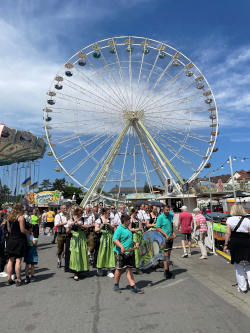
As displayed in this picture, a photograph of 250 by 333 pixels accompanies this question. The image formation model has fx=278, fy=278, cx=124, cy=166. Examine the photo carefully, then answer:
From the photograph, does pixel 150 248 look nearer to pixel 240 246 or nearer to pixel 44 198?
pixel 240 246

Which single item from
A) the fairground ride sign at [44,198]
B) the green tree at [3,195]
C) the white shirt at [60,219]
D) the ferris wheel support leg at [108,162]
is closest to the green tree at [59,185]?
the green tree at [3,195]

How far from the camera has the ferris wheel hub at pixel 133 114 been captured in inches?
1025

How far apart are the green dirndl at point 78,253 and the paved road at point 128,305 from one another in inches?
11.8

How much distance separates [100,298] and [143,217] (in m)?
5.40

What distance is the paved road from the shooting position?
3.60 metres

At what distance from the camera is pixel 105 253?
21.5 feet

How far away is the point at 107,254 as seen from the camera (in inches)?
259

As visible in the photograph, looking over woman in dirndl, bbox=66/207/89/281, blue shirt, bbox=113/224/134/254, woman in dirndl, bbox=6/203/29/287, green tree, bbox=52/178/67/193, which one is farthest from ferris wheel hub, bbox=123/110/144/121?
green tree, bbox=52/178/67/193

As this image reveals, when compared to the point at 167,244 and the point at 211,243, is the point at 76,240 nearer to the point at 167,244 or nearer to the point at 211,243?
the point at 167,244

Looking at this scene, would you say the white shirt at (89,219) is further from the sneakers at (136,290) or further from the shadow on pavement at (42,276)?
the sneakers at (136,290)

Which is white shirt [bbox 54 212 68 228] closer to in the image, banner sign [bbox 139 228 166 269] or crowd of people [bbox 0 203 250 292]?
crowd of people [bbox 0 203 250 292]

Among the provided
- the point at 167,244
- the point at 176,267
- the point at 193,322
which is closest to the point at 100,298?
the point at 193,322

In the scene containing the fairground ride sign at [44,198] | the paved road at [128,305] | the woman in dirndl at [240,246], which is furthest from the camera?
the fairground ride sign at [44,198]

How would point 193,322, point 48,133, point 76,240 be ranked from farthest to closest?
point 48,133
point 76,240
point 193,322
